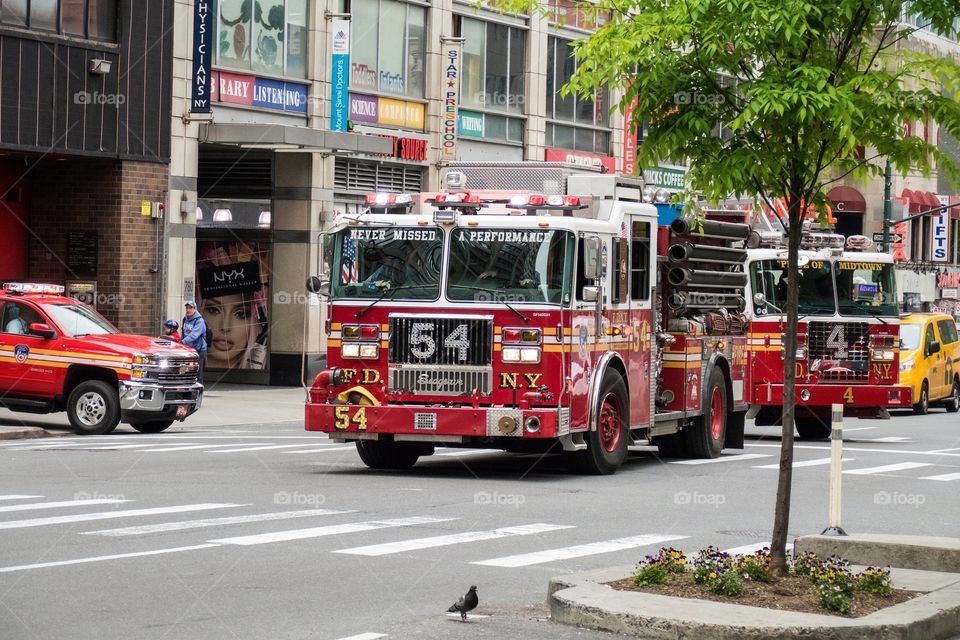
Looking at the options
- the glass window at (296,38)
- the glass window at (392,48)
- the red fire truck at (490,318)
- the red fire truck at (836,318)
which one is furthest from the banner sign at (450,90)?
the red fire truck at (490,318)

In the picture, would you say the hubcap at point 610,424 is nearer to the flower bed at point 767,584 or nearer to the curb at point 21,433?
the flower bed at point 767,584

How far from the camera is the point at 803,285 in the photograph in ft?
80.6

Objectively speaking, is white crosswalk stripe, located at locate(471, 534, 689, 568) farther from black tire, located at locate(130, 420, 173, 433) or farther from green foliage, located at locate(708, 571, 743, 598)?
black tire, located at locate(130, 420, 173, 433)

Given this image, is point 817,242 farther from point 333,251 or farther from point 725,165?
point 725,165

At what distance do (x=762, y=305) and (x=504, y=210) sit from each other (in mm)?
8507

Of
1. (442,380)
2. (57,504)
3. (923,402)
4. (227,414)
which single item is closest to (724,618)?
(57,504)

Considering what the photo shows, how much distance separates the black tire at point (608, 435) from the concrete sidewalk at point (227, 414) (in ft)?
27.8

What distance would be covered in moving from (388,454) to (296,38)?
1707cm

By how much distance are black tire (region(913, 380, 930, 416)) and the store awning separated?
1226 centimetres

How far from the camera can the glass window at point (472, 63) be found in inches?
1500

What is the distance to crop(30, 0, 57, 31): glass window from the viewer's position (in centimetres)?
2814

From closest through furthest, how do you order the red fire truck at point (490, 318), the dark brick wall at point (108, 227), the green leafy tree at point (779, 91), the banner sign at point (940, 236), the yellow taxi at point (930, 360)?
the green leafy tree at point (779, 91) → the red fire truck at point (490, 318) → the dark brick wall at point (108, 227) → the yellow taxi at point (930, 360) → the banner sign at point (940, 236)

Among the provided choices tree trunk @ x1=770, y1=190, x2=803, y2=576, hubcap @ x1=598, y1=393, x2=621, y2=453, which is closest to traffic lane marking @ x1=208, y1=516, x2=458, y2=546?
tree trunk @ x1=770, y1=190, x2=803, y2=576

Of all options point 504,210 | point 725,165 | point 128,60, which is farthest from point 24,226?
A: point 725,165
